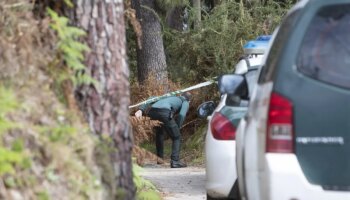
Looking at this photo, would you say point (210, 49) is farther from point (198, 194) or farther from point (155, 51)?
point (198, 194)

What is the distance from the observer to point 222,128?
7070 millimetres

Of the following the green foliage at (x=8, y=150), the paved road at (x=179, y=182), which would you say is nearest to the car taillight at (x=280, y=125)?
the green foliage at (x=8, y=150)

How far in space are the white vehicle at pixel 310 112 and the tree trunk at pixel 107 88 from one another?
0.84m

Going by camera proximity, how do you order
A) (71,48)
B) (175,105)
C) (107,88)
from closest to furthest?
(71,48)
(107,88)
(175,105)

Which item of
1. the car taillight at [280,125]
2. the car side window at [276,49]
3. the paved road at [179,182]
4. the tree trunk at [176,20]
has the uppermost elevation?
the car side window at [276,49]

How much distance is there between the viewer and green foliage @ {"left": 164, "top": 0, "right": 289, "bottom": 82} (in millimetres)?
15469

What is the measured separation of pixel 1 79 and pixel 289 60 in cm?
163

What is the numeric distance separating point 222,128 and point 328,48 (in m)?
2.74

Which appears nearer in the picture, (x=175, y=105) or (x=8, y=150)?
(x=8, y=150)

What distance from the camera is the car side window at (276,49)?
4.55 meters

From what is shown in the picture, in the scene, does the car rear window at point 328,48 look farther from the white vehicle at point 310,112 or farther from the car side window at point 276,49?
→ the car side window at point 276,49

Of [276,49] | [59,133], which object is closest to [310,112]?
[276,49]

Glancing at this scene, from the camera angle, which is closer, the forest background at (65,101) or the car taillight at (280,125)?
the forest background at (65,101)

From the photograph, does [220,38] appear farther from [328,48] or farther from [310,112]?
[310,112]
